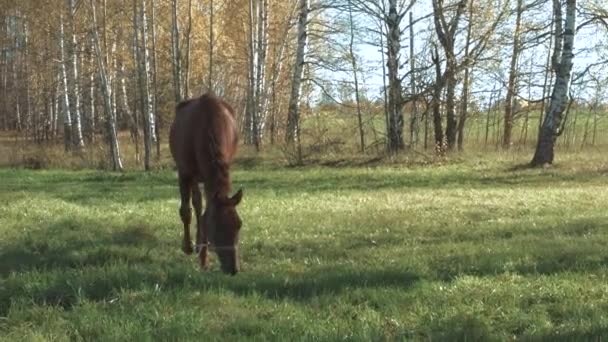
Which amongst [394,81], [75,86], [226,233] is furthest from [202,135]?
[75,86]

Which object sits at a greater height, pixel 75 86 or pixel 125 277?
pixel 75 86

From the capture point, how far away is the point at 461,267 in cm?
741

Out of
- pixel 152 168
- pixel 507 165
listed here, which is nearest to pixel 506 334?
pixel 507 165

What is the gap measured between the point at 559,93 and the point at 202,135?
55.8 feet

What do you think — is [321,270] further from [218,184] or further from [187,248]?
[187,248]

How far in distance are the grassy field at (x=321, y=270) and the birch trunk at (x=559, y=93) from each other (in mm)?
7444

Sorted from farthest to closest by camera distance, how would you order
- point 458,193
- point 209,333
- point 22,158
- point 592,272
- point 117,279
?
point 22,158
point 458,193
point 592,272
point 117,279
point 209,333

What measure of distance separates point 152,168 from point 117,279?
777 inches

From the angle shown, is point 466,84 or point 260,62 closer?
point 260,62

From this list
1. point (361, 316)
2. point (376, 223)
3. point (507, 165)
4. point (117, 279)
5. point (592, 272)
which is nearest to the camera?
point (361, 316)

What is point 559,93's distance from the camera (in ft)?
73.3

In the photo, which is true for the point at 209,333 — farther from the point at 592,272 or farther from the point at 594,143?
the point at 594,143

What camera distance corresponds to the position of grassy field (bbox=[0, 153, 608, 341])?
17.0ft

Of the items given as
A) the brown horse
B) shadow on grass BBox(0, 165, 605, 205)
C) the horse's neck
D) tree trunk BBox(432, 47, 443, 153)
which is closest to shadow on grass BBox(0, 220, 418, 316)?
the brown horse
